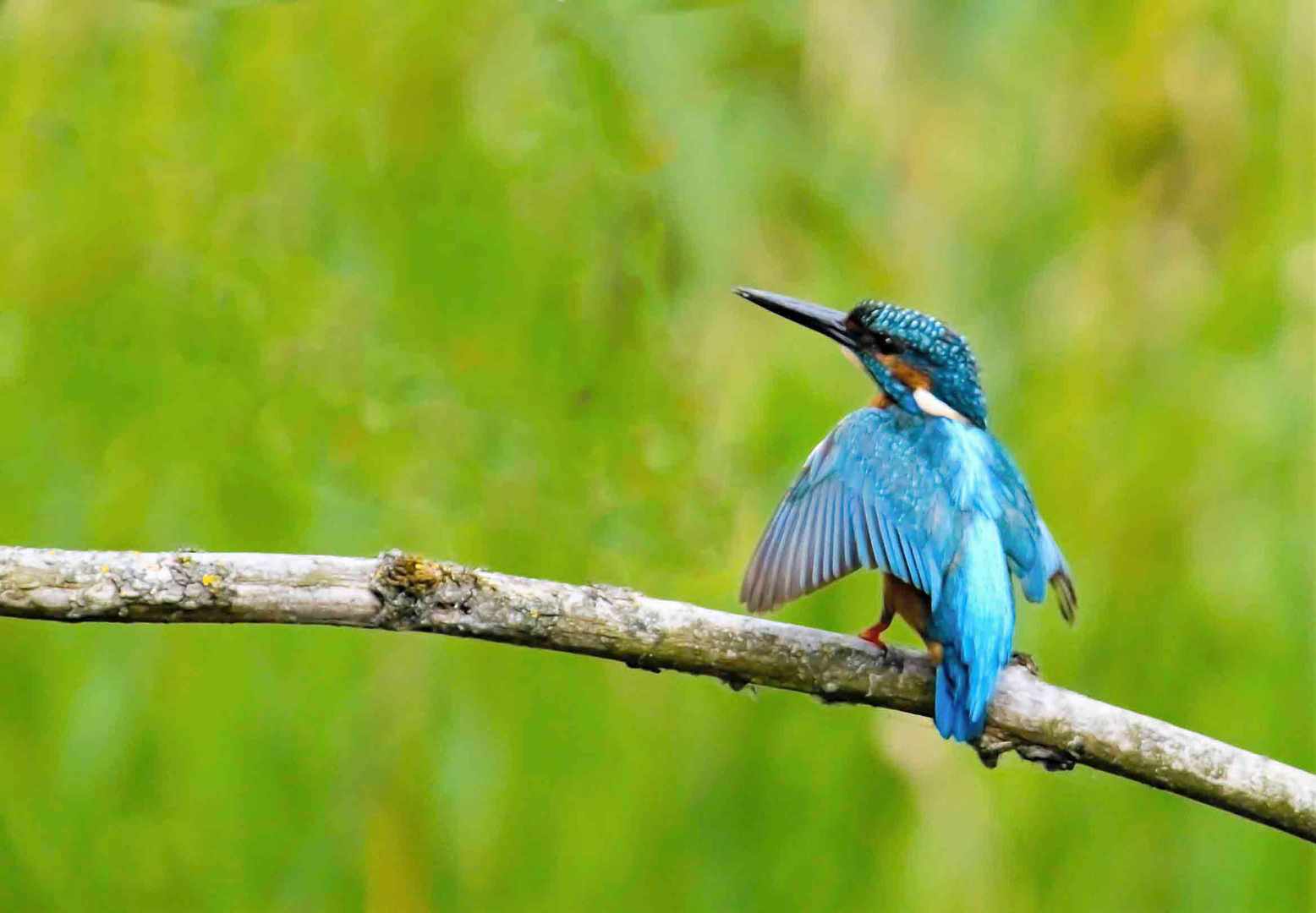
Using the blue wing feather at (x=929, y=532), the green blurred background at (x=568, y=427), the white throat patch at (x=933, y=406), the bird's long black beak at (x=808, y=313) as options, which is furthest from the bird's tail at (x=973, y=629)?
the bird's long black beak at (x=808, y=313)

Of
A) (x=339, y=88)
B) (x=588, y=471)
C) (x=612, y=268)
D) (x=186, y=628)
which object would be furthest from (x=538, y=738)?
(x=339, y=88)

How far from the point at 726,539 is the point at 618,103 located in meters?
0.94

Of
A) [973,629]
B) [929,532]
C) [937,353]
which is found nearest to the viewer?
[973,629]

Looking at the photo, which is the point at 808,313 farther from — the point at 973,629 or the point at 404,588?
the point at 404,588

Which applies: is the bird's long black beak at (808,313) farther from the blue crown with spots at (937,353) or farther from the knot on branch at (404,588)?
the knot on branch at (404,588)

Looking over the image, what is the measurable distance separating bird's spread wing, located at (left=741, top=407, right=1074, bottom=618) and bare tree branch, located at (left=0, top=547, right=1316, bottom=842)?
0.90ft

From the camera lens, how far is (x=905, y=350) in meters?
3.25

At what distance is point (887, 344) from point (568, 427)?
67cm

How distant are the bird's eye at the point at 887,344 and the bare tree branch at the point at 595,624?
3.02 feet

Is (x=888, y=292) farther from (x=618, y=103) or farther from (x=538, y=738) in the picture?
(x=538, y=738)

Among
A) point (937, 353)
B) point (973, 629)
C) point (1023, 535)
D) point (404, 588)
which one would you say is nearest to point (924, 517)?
point (1023, 535)

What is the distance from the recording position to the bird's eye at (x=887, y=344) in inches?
128

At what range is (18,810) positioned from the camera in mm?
3193

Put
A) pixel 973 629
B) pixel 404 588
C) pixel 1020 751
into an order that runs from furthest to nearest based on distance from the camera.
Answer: pixel 973 629 → pixel 1020 751 → pixel 404 588
